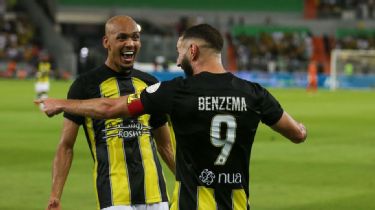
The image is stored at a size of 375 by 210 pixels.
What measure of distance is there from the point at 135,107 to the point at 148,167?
1.30 meters

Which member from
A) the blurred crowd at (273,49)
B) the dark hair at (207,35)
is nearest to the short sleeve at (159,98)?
the dark hair at (207,35)

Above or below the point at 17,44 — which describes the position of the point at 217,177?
below

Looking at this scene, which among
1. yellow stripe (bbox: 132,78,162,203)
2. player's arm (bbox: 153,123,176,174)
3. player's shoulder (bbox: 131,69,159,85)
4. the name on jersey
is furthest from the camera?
player's arm (bbox: 153,123,176,174)

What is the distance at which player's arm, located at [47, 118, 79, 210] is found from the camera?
6285 mm

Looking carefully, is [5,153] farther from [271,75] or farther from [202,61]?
[271,75]

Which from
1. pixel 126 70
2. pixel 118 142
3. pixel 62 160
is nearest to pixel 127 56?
pixel 126 70

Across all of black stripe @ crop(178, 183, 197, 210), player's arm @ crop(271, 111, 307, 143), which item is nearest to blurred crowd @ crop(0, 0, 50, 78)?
player's arm @ crop(271, 111, 307, 143)

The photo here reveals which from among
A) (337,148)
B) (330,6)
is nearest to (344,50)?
(330,6)

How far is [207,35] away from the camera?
5.04m

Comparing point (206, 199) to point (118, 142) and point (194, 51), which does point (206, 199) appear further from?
point (118, 142)

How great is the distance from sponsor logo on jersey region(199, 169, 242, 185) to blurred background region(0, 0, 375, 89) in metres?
47.1

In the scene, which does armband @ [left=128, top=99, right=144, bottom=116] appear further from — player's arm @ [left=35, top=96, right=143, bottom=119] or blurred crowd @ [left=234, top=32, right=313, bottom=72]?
blurred crowd @ [left=234, top=32, right=313, bottom=72]

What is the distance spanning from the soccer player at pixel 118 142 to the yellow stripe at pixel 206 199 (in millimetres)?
1183

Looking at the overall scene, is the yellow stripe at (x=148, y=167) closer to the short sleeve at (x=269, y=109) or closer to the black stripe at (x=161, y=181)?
the black stripe at (x=161, y=181)
